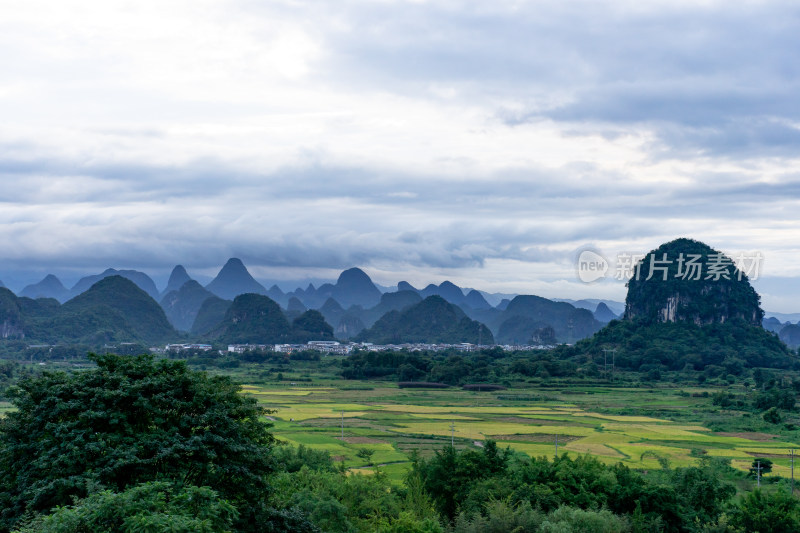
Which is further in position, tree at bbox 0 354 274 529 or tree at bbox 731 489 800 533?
tree at bbox 731 489 800 533

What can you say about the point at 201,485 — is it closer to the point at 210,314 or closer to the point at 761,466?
the point at 761,466

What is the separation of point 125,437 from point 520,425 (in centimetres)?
2234

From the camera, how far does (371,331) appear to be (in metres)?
116

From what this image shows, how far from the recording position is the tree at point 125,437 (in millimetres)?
8742

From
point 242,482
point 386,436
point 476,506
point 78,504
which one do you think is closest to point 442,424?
point 386,436

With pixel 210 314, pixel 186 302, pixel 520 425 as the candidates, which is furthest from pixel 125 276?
pixel 520 425

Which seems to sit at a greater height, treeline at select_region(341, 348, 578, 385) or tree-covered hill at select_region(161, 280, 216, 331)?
tree-covered hill at select_region(161, 280, 216, 331)

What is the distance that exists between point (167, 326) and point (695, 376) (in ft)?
246

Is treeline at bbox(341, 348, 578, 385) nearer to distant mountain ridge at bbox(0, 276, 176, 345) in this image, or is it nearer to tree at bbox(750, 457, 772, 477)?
tree at bbox(750, 457, 772, 477)

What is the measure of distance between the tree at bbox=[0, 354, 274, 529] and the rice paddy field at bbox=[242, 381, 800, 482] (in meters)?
9.65

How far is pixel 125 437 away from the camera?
30.0 ft

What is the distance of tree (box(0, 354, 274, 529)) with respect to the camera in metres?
8.74

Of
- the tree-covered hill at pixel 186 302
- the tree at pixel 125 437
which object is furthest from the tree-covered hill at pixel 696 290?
the tree-covered hill at pixel 186 302

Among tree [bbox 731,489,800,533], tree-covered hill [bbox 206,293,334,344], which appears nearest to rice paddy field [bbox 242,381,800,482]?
tree [bbox 731,489,800,533]
